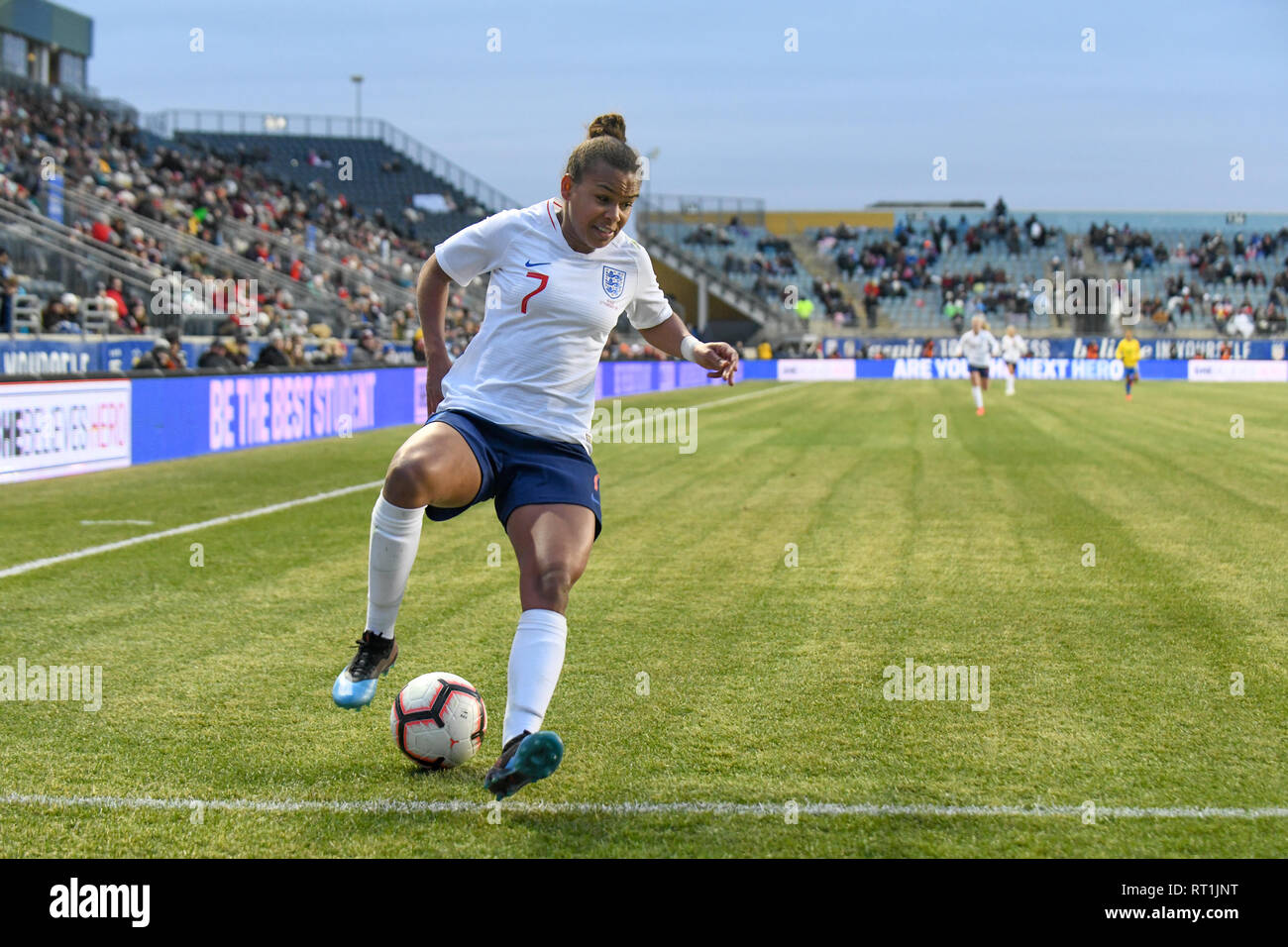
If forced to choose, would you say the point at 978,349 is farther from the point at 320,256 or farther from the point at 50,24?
the point at 50,24

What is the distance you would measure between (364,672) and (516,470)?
0.91 meters

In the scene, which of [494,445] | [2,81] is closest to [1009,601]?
[494,445]

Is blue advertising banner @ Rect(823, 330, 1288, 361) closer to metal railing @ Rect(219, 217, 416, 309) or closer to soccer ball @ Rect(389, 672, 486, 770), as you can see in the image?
metal railing @ Rect(219, 217, 416, 309)

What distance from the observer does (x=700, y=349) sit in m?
5.18

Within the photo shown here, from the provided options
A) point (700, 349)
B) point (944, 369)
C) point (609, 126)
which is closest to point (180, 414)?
point (700, 349)

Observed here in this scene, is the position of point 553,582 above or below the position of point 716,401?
below

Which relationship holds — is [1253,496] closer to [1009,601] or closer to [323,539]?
[1009,601]

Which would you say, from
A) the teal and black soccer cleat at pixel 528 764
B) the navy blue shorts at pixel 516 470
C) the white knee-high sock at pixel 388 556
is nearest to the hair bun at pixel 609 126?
the navy blue shorts at pixel 516 470

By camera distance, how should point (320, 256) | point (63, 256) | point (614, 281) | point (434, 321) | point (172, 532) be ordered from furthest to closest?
point (320, 256) < point (63, 256) < point (172, 532) < point (434, 321) < point (614, 281)

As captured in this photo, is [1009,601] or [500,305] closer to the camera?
[500,305]

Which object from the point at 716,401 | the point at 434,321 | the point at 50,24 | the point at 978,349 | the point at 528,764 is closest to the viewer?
the point at 528,764
